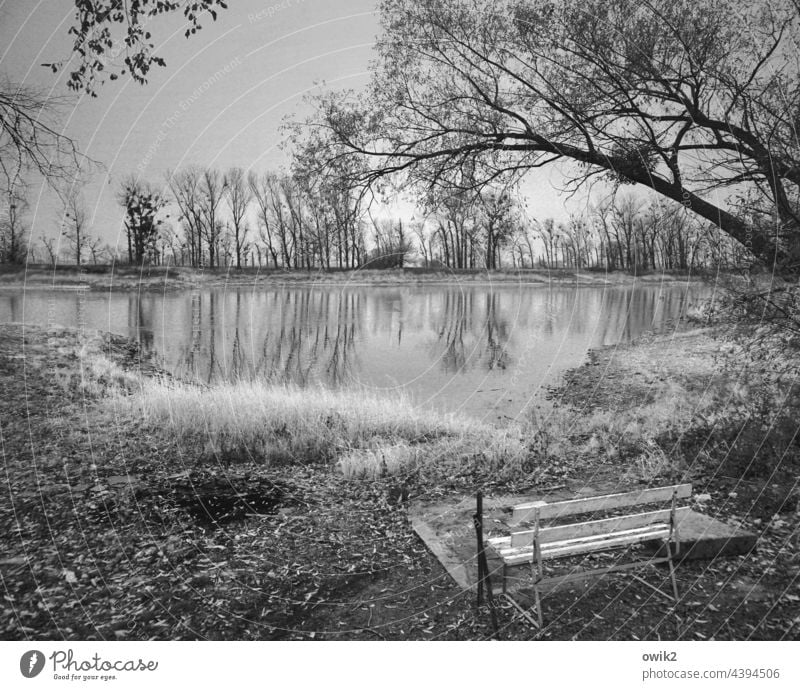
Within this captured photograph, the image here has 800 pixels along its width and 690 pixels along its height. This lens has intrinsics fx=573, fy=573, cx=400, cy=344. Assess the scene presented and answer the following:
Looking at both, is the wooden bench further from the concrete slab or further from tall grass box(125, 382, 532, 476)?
tall grass box(125, 382, 532, 476)

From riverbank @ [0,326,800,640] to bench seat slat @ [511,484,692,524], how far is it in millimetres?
691

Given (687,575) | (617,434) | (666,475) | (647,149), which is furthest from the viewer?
(617,434)

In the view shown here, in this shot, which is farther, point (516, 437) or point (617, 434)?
point (516, 437)

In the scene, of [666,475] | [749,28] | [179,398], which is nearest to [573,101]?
[749,28]

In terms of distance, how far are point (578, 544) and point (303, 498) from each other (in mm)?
3377

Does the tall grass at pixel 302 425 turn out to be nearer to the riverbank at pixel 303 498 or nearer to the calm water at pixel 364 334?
the riverbank at pixel 303 498

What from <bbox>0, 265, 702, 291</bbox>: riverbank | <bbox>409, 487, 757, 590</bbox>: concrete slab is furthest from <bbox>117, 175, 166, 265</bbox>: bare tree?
<bbox>409, 487, 757, 590</bbox>: concrete slab

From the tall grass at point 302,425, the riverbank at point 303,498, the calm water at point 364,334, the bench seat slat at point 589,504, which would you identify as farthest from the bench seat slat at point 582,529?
the calm water at point 364,334

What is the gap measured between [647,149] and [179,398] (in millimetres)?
8083

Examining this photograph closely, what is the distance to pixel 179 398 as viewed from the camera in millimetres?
9672

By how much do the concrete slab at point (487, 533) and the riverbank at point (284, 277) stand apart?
4.51 metres

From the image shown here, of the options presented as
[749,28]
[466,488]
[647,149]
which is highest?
[749,28]

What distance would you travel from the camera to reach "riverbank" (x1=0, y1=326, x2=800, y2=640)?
406cm

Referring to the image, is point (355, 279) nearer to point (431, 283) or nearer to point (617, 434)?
point (431, 283)
